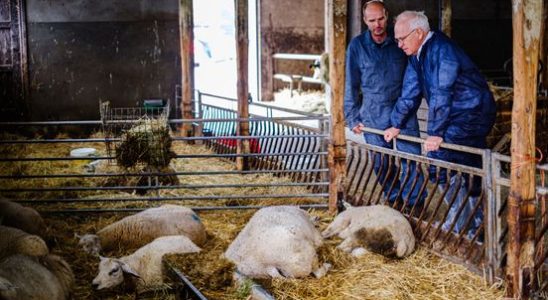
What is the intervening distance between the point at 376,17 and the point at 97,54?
9.19m

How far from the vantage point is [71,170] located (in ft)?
34.3

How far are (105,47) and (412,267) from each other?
35.4 ft

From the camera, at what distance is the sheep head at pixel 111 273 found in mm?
5059

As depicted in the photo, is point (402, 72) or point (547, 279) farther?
point (402, 72)

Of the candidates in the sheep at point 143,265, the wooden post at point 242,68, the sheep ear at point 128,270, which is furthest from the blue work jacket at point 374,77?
the sheep ear at point 128,270

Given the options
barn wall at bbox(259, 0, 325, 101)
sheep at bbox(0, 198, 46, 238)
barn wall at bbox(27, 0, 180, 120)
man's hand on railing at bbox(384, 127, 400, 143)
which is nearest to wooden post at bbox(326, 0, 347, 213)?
man's hand on railing at bbox(384, 127, 400, 143)

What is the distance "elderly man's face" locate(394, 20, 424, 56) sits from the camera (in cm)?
586

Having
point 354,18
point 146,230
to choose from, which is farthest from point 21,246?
point 354,18

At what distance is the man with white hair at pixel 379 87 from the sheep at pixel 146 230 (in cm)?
195

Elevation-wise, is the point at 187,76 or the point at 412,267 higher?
the point at 187,76

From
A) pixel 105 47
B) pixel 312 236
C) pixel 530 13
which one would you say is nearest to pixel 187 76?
pixel 105 47

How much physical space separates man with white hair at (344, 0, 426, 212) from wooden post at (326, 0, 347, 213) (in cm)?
19

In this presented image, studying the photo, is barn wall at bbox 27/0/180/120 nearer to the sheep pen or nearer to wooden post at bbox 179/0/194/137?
wooden post at bbox 179/0/194/137

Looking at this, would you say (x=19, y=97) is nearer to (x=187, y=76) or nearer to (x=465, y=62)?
(x=187, y=76)
